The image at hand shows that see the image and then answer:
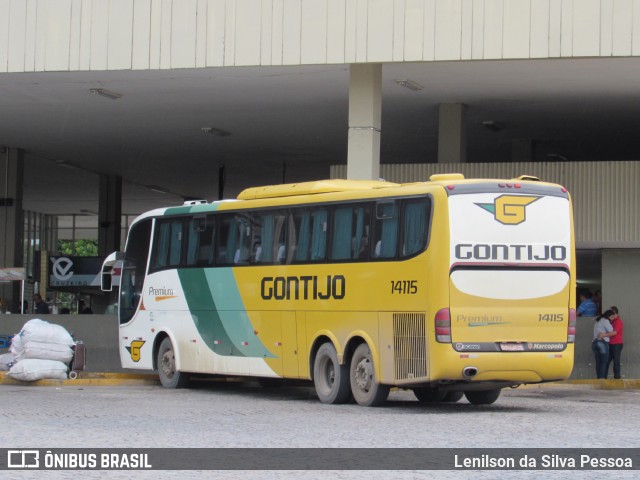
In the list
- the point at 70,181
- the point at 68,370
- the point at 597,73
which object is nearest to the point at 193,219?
the point at 68,370

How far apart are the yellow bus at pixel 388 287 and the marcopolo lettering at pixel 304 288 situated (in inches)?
1.1

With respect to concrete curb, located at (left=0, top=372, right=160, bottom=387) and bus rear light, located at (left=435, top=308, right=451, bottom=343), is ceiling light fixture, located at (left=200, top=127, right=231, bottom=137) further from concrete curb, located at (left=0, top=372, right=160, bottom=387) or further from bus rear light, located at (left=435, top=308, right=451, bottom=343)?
bus rear light, located at (left=435, top=308, right=451, bottom=343)

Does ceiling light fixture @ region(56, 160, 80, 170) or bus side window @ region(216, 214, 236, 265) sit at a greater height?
ceiling light fixture @ region(56, 160, 80, 170)

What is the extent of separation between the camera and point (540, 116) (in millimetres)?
30984

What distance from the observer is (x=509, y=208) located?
1745cm

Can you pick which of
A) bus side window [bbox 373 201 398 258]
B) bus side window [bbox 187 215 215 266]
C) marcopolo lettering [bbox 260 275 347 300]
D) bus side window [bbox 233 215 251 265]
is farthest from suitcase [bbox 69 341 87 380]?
bus side window [bbox 373 201 398 258]

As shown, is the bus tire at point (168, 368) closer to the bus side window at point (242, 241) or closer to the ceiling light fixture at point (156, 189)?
the bus side window at point (242, 241)

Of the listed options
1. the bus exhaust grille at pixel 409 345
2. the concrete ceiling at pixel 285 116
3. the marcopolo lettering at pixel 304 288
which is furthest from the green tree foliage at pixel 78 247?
the bus exhaust grille at pixel 409 345

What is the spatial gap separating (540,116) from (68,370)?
45.0 feet

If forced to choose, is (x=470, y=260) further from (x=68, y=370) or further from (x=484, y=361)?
(x=68, y=370)

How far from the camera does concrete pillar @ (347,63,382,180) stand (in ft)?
77.5

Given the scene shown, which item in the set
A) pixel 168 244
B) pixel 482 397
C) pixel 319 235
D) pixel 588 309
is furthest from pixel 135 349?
pixel 588 309

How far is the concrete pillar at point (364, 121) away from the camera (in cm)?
2361

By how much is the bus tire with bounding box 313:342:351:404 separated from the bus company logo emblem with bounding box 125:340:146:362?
592cm
